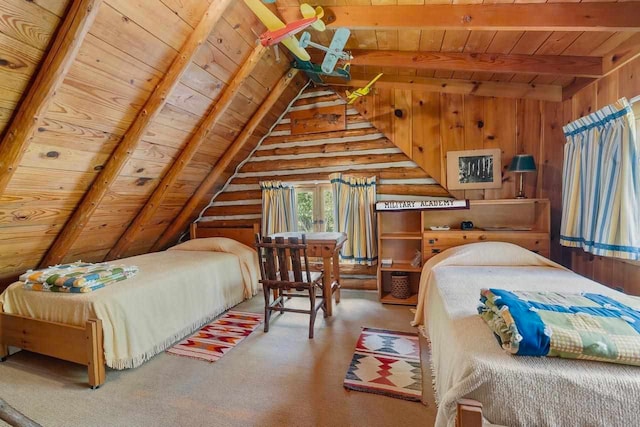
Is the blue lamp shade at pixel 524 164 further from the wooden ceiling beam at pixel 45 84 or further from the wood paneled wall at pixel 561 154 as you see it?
the wooden ceiling beam at pixel 45 84

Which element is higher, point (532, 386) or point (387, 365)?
point (532, 386)

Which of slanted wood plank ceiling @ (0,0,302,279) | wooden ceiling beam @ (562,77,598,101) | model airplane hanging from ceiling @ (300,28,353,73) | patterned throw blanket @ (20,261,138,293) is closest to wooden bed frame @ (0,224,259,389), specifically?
patterned throw blanket @ (20,261,138,293)

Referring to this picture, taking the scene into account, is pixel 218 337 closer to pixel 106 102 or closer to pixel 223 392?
pixel 223 392

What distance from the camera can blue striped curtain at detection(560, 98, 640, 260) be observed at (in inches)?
83.0

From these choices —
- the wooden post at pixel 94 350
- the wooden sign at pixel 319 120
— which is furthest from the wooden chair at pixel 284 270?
the wooden sign at pixel 319 120

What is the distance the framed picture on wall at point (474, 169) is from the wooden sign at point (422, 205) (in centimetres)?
37

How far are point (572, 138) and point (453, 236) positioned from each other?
1389 millimetres

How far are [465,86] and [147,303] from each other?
13.0ft

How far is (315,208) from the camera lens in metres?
4.43

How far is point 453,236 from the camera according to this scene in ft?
11.0

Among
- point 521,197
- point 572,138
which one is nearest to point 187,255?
point 521,197

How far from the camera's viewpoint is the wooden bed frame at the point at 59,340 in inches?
84.1

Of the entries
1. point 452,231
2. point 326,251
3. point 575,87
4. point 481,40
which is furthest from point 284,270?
point 575,87

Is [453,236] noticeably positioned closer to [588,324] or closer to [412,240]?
[412,240]
